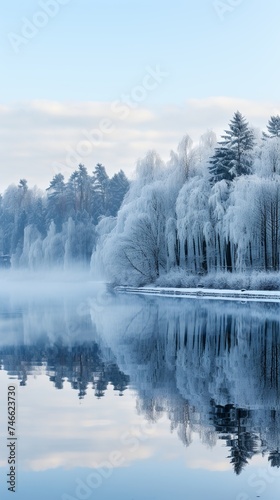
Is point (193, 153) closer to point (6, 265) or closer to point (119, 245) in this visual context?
point (119, 245)

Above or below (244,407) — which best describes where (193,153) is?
above

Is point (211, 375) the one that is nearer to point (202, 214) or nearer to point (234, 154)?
point (202, 214)

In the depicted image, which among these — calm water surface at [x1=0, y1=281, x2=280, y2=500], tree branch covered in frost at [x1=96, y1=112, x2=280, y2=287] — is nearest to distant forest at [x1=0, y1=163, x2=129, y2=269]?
tree branch covered in frost at [x1=96, y1=112, x2=280, y2=287]

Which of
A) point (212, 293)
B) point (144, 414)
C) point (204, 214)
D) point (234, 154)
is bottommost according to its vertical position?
point (212, 293)

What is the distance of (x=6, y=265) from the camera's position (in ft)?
362

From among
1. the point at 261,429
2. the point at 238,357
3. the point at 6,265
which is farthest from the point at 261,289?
the point at 6,265

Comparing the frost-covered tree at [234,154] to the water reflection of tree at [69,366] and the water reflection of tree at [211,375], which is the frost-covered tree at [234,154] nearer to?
the water reflection of tree at [211,375]

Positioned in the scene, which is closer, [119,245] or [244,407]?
[244,407]

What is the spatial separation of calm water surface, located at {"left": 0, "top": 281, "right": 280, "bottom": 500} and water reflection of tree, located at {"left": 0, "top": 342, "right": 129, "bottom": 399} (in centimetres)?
3

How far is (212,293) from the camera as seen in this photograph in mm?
45125

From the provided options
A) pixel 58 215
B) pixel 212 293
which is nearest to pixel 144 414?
pixel 212 293

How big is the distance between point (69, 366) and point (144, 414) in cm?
566

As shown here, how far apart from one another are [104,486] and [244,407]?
4.23m

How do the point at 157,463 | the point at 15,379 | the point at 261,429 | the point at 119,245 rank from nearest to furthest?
the point at 157,463
the point at 261,429
the point at 15,379
the point at 119,245
